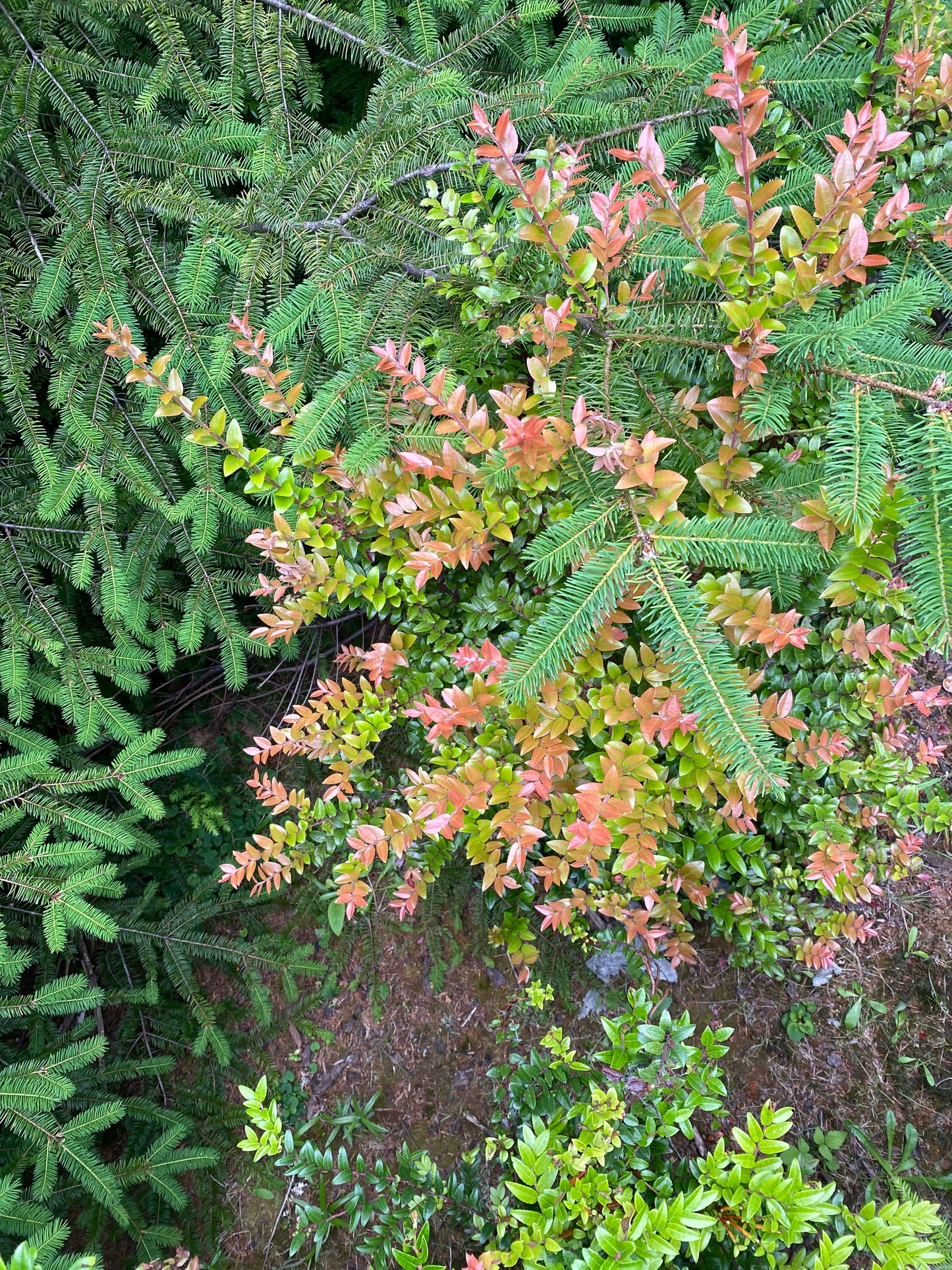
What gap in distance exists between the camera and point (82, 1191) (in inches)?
92.6

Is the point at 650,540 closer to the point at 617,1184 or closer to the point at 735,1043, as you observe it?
the point at 617,1184

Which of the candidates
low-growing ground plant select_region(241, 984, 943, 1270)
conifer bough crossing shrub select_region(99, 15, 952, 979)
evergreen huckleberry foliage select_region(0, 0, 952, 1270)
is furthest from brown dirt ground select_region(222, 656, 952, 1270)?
conifer bough crossing shrub select_region(99, 15, 952, 979)

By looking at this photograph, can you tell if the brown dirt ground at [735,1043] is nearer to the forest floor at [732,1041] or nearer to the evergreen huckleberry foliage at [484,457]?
the forest floor at [732,1041]

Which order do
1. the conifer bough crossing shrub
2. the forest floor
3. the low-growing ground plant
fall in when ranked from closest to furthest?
the conifer bough crossing shrub, the low-growing ground plant, the forest floor

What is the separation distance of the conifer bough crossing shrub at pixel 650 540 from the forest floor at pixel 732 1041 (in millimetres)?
425

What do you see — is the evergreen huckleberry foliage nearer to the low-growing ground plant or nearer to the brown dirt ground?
the brown dirt ground

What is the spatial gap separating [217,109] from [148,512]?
1.24 meters

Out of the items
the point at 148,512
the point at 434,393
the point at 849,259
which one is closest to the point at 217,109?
the point at 148,512

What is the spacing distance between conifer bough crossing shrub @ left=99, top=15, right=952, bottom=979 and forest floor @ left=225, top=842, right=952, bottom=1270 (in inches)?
16.7

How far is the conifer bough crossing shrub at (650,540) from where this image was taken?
1.16m

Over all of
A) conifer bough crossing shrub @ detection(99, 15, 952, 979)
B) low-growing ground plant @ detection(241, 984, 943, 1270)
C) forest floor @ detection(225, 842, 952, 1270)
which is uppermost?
conifer bough crossing shrub @ detection(99, 15, 952, 979)

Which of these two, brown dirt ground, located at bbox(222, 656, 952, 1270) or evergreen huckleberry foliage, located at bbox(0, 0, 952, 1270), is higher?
evergreen huckleberry foliage, located at bbox(0, 0, 952, 1270)

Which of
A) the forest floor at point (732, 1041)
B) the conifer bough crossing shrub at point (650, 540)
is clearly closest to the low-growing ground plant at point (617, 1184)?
the forest floor at point (732, 1041)

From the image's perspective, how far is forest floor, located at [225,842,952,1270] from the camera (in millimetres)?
2119
